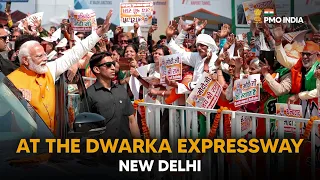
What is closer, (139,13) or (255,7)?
(255,7)

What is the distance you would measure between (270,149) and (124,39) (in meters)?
6.68

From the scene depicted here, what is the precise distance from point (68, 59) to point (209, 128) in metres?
1.79

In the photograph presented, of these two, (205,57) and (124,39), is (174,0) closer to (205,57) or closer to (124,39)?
(124,39)

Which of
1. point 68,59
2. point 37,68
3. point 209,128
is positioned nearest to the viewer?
point 37,68

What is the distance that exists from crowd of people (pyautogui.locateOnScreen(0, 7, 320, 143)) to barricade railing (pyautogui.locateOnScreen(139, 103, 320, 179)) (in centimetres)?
10

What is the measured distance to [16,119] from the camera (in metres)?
5.41

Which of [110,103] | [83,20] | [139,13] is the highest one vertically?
[139,13]

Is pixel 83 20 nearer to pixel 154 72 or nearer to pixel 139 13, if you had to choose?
pixel 139 13

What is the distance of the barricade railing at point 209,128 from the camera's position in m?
7.57

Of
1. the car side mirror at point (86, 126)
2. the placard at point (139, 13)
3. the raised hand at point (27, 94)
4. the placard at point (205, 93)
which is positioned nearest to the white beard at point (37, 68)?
the raised hand at point (27, 94)

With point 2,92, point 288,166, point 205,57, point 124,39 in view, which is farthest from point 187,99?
point 124,39

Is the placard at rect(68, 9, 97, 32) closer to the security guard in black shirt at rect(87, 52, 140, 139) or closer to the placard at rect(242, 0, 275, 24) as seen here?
the placard at rect(242, 0, 275, 24)

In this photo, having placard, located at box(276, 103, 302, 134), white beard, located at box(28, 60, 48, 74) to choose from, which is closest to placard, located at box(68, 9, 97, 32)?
placard, located at box(276, 103, 302, 134)

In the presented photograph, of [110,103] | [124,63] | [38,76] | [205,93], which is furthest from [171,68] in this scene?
[38,76]
